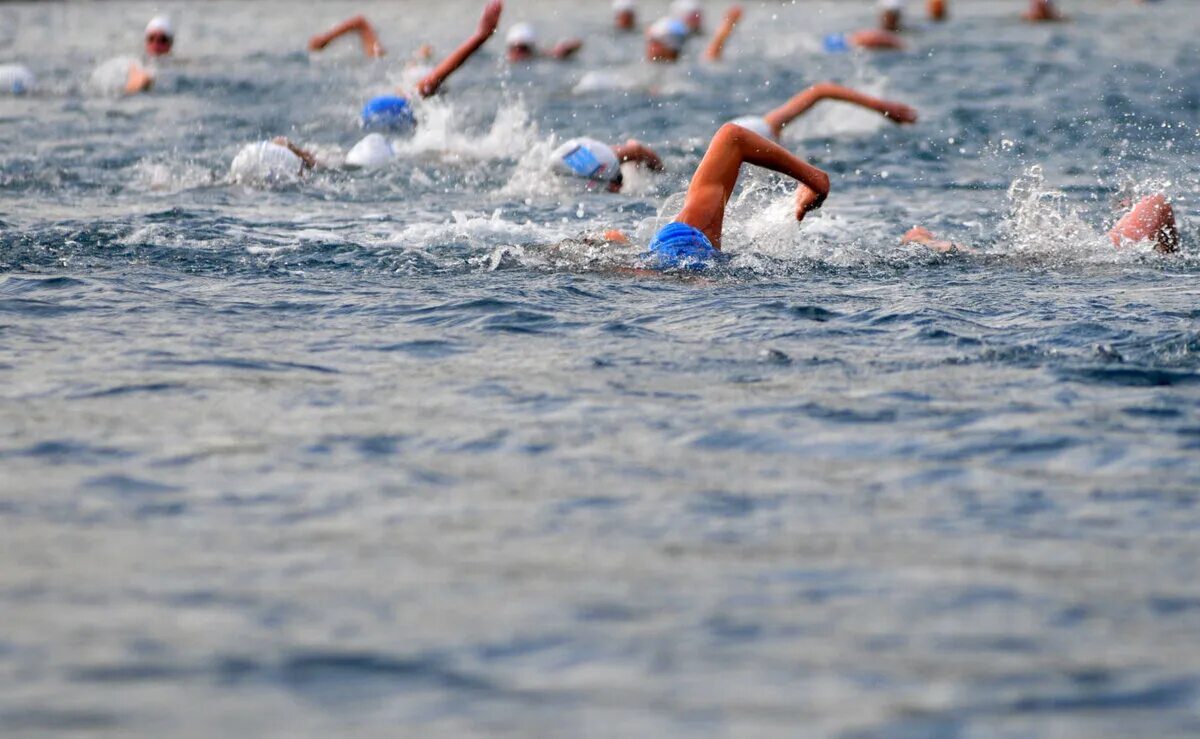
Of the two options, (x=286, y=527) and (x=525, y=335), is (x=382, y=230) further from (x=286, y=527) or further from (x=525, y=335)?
(x=286, y=527)

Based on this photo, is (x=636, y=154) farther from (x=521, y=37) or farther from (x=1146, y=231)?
(x=521, y=37)

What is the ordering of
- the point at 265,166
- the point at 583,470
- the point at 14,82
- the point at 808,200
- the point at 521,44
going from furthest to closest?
the point at 521,44
the point at 14,82
the point at 265,166
the point at 808,200
the point at 583,470

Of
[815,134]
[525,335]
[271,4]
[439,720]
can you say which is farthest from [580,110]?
[271,4]

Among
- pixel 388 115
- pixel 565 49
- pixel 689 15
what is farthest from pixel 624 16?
pixel 388 115

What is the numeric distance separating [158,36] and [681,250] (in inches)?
637

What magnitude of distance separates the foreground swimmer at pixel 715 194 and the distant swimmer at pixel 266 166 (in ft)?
16.0

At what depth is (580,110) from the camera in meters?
18.3

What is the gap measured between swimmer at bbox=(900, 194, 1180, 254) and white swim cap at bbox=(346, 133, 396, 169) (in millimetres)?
5750

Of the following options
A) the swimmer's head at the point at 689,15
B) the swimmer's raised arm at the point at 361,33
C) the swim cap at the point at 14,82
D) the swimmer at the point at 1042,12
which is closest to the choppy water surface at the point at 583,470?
the swim cap at the point at 14,82

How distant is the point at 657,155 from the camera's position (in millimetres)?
14086

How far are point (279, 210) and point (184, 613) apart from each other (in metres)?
7.79

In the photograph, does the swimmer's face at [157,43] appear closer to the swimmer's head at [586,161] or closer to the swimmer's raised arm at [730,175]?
the swimmer's head at [586,161]

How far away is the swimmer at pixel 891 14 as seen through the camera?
27.6 meters

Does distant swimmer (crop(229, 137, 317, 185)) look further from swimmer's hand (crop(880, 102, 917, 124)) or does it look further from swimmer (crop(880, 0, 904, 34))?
swimmer (crop(880, 0, 904, 34))
